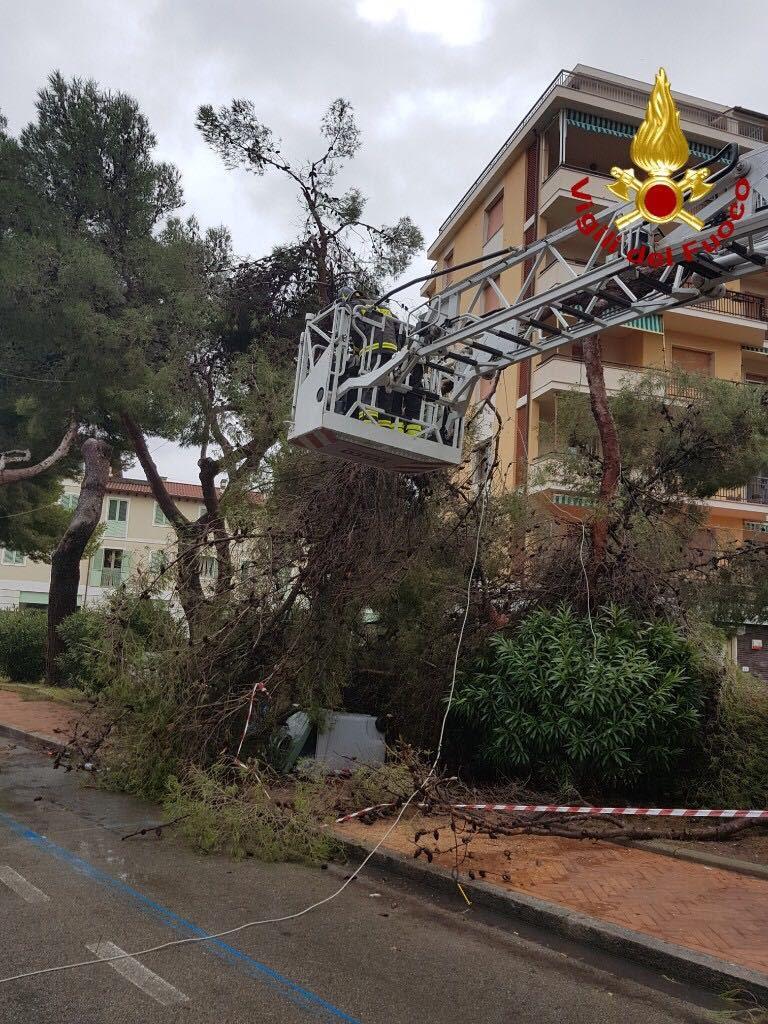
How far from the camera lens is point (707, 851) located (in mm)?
7539

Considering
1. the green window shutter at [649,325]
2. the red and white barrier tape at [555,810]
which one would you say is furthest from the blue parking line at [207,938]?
the green window shutter at [649,325]

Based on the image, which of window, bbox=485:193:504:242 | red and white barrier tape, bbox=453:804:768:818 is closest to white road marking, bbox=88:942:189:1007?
red and white barrier tape, bbox=453:804:768:818

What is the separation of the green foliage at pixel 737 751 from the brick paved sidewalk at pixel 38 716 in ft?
27.1

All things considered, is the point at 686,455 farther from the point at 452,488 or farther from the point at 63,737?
the point at 63,737

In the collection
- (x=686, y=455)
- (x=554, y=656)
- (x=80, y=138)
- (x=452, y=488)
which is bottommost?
(x=554, y=656)

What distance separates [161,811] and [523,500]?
6186 mm

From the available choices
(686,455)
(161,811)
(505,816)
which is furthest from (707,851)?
Answer: (686,455)

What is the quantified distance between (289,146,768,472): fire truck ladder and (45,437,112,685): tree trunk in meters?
11.1

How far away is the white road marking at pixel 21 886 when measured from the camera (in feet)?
18.1

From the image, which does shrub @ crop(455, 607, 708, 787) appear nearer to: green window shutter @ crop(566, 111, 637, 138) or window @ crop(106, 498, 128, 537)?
green window shutter @ crop(566, 111, 637, 138)

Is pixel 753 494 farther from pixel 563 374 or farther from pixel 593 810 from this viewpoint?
pixel 593 810

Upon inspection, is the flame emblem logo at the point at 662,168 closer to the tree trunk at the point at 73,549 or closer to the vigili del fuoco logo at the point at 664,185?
the vigili del fuoco logo at the point at 664,185

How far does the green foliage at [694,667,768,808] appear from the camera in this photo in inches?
338

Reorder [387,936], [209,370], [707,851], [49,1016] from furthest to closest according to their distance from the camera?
[209,370] < [707,851] < [387,936] < [49,1016]
